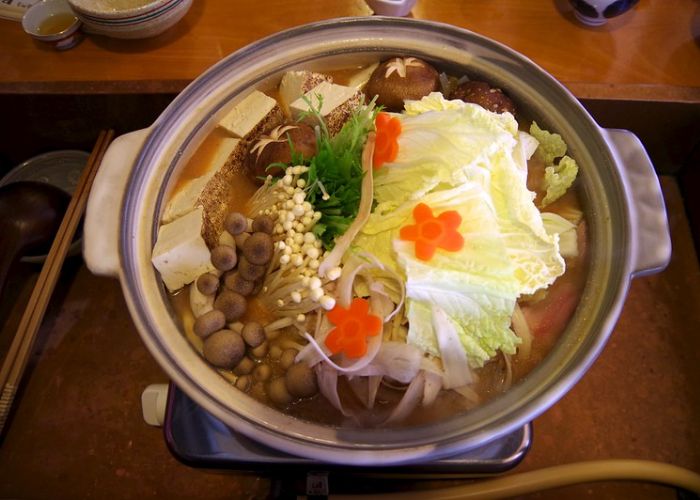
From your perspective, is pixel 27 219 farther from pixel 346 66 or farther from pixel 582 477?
pixel 582 477

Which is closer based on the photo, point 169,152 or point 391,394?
point 391,394

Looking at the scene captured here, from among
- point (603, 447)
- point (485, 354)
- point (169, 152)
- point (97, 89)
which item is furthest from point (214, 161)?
point (603, 447)

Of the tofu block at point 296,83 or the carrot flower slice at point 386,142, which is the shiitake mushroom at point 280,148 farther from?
the carrot flower slice at point 386,142

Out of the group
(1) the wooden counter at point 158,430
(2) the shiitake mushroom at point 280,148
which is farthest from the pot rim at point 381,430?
(1) the wooden counter at point 158,430

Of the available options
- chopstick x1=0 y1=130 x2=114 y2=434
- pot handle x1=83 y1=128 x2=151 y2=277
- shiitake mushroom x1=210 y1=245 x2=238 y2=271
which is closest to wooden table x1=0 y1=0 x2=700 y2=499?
chopstick x1=0 y1=130 x2=114 y2=434

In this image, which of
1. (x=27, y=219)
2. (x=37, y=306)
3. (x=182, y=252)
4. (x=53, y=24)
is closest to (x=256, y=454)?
(x=182, y=252)

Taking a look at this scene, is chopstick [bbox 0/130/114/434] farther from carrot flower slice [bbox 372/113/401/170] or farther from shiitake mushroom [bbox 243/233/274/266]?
carrot flower slice [bbox 372/113/401/170]

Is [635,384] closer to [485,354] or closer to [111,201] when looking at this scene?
[485,354]
